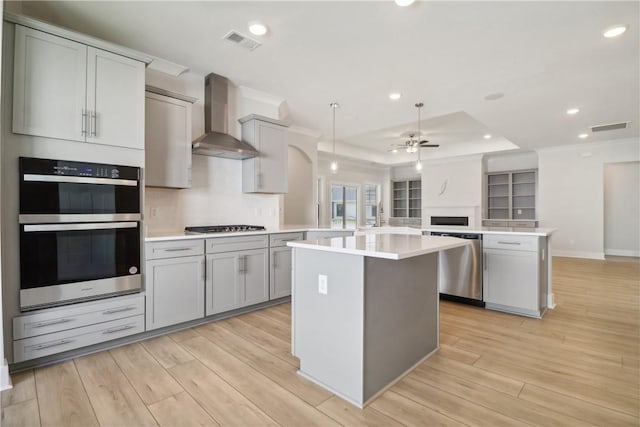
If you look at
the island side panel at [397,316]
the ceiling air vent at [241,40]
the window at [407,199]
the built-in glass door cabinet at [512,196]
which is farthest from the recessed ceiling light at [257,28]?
the window at [407,199]

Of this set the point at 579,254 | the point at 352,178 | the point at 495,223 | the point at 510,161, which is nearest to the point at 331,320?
the point at 352,178

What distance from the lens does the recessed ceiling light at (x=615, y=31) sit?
106 inches

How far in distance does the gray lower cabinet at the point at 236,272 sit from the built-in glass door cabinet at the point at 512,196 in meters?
7.54

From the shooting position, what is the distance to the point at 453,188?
8.73 m

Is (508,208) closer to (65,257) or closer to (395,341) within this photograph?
(395,341)

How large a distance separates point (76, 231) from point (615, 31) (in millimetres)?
4902

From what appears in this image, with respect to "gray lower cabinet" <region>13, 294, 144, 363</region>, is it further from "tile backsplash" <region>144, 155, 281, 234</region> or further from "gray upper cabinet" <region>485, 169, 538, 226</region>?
"gray upper cabinet" <region>485, 169, 538, 226</region>

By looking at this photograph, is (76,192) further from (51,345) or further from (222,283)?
(222,283)

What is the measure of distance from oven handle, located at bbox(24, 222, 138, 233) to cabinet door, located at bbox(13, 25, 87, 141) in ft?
2.22

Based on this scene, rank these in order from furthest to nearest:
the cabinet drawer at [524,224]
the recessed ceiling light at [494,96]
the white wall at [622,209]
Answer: the cabinet drawer at [524,224] → the white wall at [622,209] → the recessed ceiling light at [494,96]

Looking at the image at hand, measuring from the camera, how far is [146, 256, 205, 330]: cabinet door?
109 inches

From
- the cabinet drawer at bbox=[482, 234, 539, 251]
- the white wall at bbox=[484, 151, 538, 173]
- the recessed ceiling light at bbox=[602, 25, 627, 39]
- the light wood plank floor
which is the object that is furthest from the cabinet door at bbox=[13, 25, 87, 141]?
the white wall at bbox=[484, 151, 538, 173]

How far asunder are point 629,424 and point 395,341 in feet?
4.20

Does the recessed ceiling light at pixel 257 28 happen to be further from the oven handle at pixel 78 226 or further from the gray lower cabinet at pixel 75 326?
the gray lower cabinet at pixel 75 326
